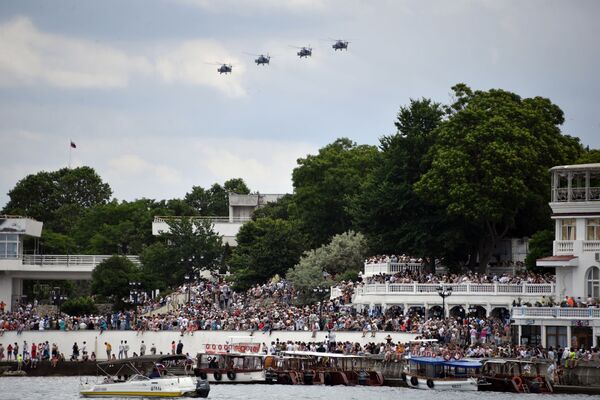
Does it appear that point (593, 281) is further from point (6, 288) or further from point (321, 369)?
point (6, 288)

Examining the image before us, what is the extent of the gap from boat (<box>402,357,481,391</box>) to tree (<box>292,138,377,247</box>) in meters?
39.2

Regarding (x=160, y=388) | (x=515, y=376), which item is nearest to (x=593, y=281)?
(x=515, y=376)

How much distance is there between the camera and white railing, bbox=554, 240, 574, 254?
299 ft

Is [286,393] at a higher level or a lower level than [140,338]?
lower

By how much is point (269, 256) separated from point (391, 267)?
17018 mm

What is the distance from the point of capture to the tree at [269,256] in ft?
378

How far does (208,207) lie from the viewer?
607ft

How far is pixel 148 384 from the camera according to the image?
256 feet

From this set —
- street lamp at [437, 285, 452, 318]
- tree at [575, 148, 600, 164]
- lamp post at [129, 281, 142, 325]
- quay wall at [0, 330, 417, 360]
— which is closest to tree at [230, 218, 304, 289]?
lamp post at [129, 281, 142, 325]

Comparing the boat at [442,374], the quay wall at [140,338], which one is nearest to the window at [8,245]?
the quay wall at [140,338]

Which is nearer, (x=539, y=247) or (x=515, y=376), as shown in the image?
(x=515, y=376)

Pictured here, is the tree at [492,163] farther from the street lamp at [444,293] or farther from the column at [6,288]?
the column at [6,288]

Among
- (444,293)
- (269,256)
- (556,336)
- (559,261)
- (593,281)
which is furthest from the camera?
(269,256)

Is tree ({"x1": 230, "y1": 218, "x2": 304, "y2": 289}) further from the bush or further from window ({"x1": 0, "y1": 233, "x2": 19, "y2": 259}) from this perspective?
window ({"x1": 0, "y1": 233, "x2": 19, "y2": 259})
